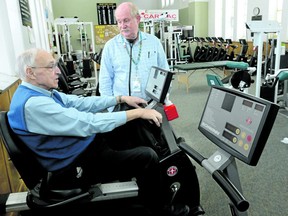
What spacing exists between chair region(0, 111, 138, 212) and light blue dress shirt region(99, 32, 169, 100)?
904 millimetres

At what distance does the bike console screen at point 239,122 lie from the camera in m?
0.99

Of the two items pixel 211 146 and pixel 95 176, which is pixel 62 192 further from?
pixel 211 146

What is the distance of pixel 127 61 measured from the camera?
232cm

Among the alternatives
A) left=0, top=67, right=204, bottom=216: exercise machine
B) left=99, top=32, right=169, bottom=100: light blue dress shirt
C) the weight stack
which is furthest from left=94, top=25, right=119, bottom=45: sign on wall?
left=0, top=67, right=204, bottom=216: exercise machine

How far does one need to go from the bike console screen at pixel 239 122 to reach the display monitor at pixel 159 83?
1.53 ft

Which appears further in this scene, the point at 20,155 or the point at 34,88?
the point at 34,88

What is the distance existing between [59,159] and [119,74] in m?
1.06

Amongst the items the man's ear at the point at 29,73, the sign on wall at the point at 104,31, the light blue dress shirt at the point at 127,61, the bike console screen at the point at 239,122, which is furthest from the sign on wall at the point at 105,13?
the bike console screen at the point at 239,122

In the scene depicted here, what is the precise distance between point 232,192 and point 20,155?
1.10m

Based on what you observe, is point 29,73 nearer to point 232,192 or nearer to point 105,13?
point 232,192

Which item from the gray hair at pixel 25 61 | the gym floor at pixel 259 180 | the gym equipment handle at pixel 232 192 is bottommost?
the gym floor at pixel 259 180

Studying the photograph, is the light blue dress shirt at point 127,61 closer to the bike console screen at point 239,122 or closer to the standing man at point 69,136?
the standing man at point 69,136

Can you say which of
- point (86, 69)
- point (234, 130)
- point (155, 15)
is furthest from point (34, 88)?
point (155, 15)

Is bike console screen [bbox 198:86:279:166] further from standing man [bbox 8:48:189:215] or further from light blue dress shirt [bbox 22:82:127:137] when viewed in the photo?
light blue dress shirt [bbox 22:82:127:137]
